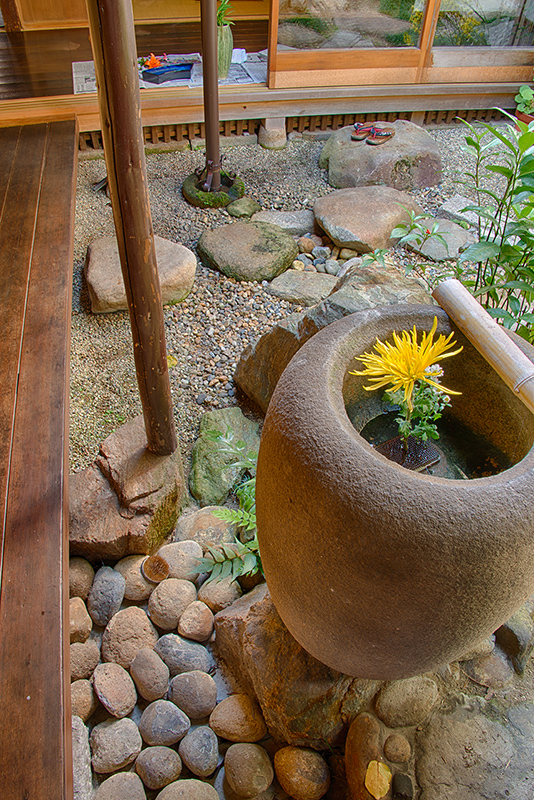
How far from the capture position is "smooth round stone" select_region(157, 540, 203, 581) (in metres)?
2.18

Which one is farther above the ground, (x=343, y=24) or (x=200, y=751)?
(x=343, y=24)

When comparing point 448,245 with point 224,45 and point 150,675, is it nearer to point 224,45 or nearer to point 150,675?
point 224,45

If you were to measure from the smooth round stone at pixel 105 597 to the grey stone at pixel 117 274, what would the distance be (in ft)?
5.72

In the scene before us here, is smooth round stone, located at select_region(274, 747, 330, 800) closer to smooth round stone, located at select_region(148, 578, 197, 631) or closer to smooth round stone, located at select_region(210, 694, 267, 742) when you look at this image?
smooth round stone, located at select_region(210, 694, 267, 742)

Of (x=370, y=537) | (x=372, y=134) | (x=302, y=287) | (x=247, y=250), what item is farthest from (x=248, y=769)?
(x=372, y=134)

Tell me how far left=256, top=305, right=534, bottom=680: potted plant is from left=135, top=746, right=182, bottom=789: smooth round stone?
2.22 ft

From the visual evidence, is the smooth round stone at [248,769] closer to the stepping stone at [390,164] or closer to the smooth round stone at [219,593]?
the smooth round stone at [219,593]

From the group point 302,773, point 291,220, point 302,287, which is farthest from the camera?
point 291,220

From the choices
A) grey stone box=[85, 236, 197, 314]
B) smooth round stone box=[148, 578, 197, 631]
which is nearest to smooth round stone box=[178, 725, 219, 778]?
smooth round stone box=[148, 578, 197, 631]

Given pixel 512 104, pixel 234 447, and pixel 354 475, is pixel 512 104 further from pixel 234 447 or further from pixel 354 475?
pixel 354 475

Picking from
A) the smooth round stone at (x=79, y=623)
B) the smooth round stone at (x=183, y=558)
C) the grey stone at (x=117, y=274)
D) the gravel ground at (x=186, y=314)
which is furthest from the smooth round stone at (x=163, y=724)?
the grey stone at (x=117, y=274)

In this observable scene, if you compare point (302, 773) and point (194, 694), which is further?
point (194, 694)

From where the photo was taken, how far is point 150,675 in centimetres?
187

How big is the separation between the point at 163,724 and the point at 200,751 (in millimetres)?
141
